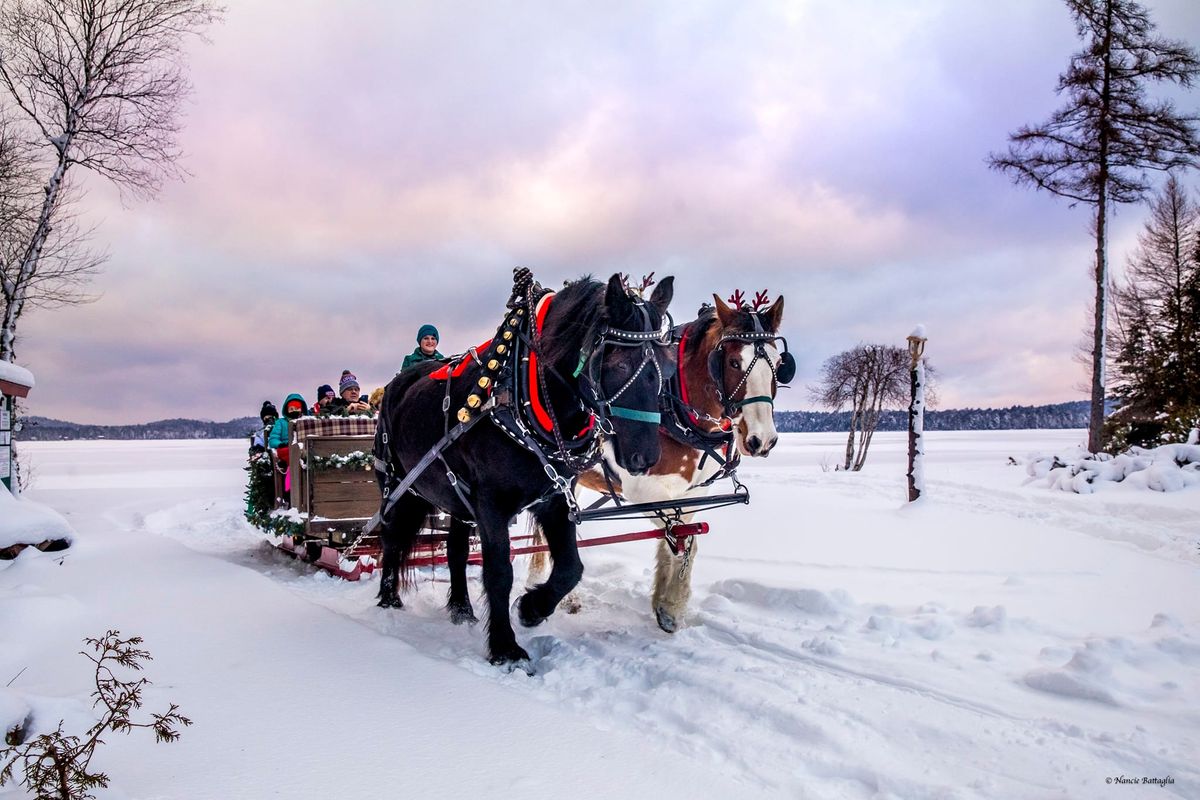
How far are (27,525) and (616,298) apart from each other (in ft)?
23.6

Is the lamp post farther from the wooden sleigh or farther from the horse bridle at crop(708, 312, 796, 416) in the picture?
the horse bridle at crop(708, 312, 796, 416)

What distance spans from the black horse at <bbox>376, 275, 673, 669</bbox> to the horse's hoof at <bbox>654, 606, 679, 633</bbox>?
0.93 meters

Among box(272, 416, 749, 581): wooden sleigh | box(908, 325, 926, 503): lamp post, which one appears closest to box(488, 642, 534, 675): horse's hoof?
box(272, 416, 749, 581): wooden sleigh

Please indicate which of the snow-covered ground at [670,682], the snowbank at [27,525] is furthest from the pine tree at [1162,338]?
the snowbank at [27,525]

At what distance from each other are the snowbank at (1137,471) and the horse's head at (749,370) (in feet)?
30.7

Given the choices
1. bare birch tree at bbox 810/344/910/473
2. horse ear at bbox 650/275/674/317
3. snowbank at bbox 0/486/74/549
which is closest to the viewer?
horse ear at bbox 650/275/674/317

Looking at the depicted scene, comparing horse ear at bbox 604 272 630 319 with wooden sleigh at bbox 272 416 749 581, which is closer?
horse ear at bbox 604 272 630 319

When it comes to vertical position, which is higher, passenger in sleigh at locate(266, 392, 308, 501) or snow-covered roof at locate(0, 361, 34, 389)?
snow-covered roof at locate(0, 361, 34, 389)

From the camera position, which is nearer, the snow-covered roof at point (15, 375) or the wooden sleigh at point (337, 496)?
the wooden sleigh at point (337, 496)

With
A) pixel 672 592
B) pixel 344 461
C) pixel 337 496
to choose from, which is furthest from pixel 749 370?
pixel 337 496

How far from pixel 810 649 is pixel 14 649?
4320mm

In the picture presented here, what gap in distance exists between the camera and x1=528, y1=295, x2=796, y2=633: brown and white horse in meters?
4.77

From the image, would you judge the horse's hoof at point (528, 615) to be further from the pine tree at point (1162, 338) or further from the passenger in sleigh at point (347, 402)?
the pine tree at point (1162, 338)

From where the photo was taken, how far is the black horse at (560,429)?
3.59 m
